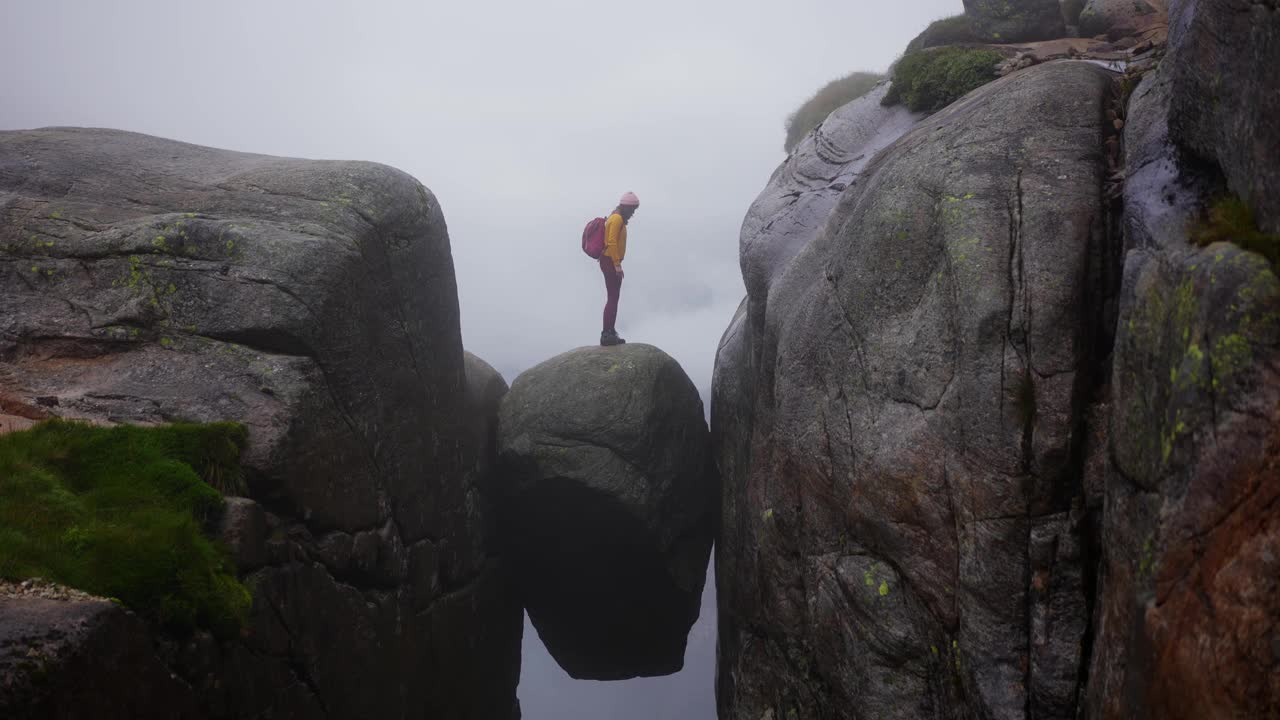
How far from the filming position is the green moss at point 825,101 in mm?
29766

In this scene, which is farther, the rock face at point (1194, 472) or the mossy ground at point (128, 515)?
the mossy ground at point (128, 515)

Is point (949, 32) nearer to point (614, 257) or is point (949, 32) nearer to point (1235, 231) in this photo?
point (614, 257)

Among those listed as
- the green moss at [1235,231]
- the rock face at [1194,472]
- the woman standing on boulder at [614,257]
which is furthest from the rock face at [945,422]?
the woman standing on boulder at [614,257]

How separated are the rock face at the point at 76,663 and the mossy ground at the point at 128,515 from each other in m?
0.76

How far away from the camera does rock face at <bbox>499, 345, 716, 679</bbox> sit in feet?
63.6

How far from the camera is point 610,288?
23.2 metres

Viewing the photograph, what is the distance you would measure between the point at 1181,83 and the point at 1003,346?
3.62m

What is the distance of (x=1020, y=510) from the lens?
1036cm

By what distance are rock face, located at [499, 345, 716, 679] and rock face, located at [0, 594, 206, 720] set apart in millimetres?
11706

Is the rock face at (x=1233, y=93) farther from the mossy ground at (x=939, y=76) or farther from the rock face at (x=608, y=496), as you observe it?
the rock face at (x=608, y=496)

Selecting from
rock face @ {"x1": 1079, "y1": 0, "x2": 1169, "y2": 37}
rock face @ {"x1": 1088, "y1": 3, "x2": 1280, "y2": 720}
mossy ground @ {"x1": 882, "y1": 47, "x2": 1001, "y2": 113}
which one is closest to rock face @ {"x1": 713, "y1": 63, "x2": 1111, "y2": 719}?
rock face @ {"x1": 1088, "y1": 3, "x2": 1280, "y2": 720}

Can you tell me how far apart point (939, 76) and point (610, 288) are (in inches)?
408

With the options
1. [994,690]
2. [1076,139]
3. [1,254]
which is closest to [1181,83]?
[1076,139]

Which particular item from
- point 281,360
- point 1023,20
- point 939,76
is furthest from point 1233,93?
point 281,360
